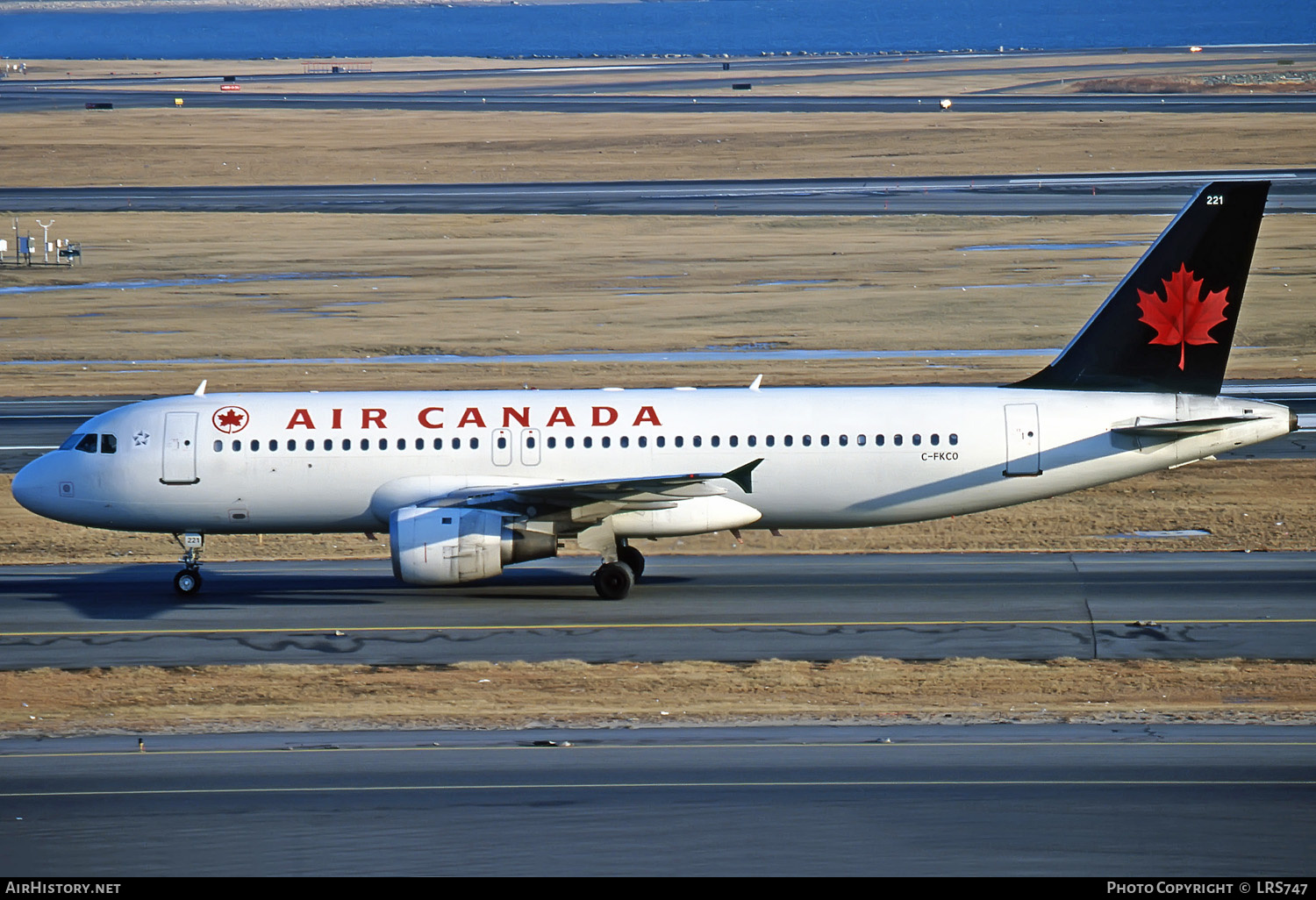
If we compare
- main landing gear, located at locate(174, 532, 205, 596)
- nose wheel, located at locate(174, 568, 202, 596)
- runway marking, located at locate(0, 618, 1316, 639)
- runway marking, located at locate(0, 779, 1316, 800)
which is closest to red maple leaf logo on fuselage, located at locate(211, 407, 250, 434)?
main landing gear, located at locate(174, 532, 205, 596)

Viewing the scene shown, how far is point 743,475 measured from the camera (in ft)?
98.4

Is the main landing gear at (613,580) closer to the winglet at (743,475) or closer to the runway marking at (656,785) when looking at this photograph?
the winglet at (743,475)

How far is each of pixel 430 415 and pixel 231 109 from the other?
127590mm

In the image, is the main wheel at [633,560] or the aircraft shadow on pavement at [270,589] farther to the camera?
the main wheel at [633,560]

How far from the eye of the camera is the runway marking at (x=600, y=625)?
1156 inches

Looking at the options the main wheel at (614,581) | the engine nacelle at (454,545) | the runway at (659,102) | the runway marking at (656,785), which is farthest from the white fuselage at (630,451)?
the runway at (659,102)

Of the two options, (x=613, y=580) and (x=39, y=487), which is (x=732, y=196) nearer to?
(x=613, y=580)

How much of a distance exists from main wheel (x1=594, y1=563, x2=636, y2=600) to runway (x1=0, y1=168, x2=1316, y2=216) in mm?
58799

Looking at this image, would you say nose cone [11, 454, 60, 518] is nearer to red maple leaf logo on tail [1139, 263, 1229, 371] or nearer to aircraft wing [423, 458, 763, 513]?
aircraft wing [423, 458, 763, 513]

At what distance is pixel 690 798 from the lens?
20.3 metres

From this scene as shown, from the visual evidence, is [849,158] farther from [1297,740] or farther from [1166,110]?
[1297,740]

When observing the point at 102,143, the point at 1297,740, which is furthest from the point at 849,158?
the point at 1297,740

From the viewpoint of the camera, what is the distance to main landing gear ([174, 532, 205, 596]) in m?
32.6

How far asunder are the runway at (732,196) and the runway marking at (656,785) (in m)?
68.6
